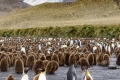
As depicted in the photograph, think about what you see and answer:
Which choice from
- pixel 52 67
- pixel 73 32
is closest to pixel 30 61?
pixel 52 67

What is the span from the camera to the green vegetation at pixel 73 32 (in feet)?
153

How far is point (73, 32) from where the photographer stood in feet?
172

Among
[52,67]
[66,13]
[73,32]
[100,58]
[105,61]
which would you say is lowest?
[73,32]

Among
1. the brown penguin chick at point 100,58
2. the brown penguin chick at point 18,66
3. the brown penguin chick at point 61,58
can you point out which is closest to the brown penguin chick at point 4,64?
the brown penguin chick at point 18,66

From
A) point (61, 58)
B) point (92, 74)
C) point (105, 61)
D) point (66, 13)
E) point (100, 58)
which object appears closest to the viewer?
point (92, 74)

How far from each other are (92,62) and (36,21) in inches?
2494

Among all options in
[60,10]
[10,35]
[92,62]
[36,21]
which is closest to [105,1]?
[60,10]

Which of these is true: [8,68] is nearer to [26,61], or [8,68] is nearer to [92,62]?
[26,61]

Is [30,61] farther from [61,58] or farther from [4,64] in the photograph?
[61,58]

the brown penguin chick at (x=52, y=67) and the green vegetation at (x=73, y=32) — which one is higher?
the brown penguin chick at (x=52, y=67)

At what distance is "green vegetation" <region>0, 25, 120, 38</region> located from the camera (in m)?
46.8

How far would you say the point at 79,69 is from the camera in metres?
18.4

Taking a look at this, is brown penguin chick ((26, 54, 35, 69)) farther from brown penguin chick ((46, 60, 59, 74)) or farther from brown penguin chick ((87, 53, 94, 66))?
brown penguin chick ((87, 53, 94, 66))

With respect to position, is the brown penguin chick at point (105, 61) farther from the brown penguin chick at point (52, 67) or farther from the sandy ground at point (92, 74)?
the brown penguin chick at point (52, 67)
